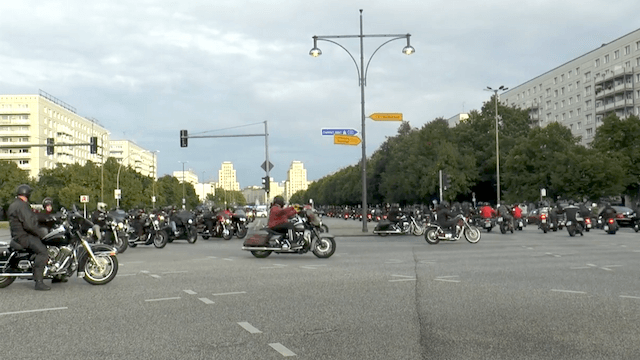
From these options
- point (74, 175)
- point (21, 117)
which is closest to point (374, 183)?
point (74, 175)

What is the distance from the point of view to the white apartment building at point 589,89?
84812 mm

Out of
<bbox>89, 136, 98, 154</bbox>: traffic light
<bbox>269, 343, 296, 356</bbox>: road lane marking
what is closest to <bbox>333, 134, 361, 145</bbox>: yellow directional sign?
<bbox>89, 136, 98, 154</bbox>: traffic light

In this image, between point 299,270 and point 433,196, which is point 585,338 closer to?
point 299,270

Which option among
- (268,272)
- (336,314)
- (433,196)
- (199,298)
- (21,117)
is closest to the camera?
(336,314)

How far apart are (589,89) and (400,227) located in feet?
254

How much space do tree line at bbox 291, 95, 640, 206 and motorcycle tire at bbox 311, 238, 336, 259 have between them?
127 ft

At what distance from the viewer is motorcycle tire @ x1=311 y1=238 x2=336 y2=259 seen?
1625 centimetres

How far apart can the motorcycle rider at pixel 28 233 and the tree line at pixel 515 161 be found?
4579 centimetres

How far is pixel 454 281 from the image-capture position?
35.8ft

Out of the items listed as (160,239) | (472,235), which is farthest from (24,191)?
(472,235)

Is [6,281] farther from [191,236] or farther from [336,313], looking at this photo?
[191,236]

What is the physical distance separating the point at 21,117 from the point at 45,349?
12317 centimetres

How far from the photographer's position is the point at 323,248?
16.4 meters

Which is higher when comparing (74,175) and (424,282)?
(74,175)
